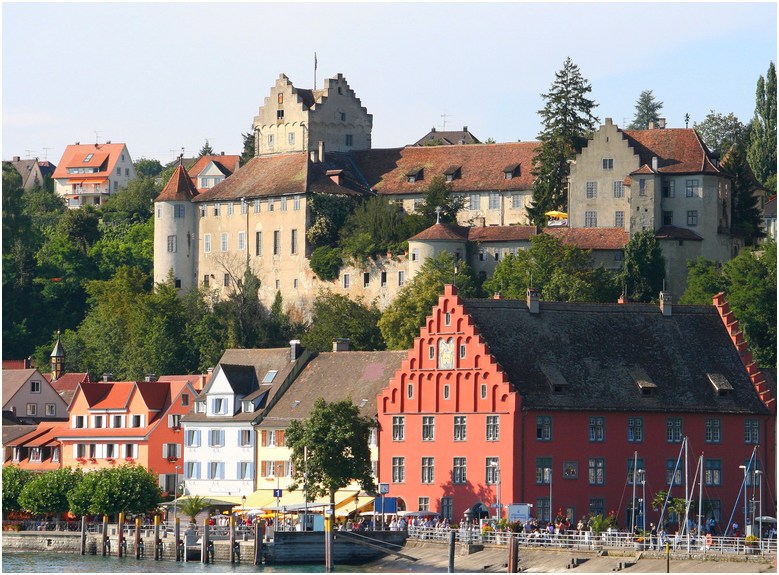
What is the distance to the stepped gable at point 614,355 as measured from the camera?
324 ft

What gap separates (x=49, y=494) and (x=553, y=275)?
4013 centimetres

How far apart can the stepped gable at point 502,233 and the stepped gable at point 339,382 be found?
33282 millimetres

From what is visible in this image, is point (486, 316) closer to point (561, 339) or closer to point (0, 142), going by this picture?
point (561, 339)

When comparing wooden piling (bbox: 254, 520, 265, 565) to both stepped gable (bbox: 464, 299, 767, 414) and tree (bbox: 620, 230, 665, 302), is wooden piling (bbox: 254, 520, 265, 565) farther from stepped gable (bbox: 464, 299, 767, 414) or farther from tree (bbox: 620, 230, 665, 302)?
tree (bbox: 620, 230, 665, 302)

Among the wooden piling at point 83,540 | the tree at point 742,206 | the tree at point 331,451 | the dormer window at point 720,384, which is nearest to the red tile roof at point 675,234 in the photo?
the tree at point 742,206

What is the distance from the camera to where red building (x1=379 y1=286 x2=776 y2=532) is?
97188 millimetres

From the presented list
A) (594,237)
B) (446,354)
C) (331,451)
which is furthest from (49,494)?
(594,237)

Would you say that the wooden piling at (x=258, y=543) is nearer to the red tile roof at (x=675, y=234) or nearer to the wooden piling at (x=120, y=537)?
the wooden piling at (x=120, y=537)

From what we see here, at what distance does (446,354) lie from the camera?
101 m

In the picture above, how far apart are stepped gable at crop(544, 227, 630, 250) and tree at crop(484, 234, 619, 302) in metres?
1.22

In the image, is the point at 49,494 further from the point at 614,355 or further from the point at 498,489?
the point at 614,355

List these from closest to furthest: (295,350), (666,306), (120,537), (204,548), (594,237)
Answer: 1. (204,548)
2. (120,537)
3. (666,306)
4. (295,350)
5. (594,237)

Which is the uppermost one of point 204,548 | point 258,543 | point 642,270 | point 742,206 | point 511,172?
point 511,172

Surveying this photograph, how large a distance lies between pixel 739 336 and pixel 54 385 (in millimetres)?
55536
